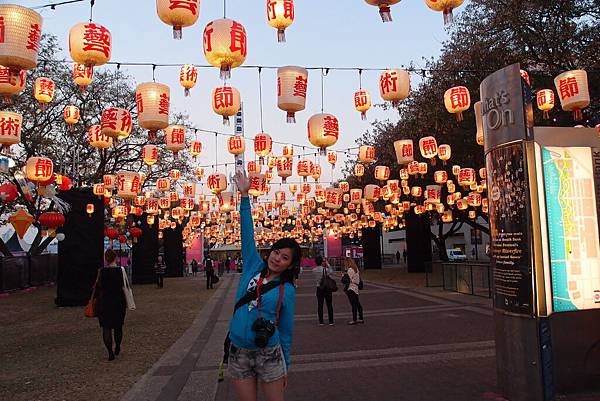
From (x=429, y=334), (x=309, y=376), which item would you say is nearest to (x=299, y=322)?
(x=429, y=334)

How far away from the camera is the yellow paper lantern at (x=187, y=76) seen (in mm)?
11562

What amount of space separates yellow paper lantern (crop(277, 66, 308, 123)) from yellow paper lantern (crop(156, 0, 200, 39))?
110 inches

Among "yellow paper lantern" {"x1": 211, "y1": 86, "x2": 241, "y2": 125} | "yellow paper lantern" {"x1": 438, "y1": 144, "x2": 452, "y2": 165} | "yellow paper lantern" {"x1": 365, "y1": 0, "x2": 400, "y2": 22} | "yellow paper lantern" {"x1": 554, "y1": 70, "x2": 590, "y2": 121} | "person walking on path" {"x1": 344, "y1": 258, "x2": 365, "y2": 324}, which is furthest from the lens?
"yellow paper lantern" {"x1": 438, "y1": 144, "x2": 452, "y2": 165}

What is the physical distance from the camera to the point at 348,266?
11594mm

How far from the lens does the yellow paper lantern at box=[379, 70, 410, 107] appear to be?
11.2 meters

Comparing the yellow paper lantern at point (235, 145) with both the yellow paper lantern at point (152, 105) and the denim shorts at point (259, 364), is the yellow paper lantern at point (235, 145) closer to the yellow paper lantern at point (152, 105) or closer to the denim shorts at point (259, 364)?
the yellow paper lantern at point (152, 105)

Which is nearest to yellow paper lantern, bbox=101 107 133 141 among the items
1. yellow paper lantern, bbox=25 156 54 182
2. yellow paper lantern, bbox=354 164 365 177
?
yellow paper lantern, bbox=25 156 54 182

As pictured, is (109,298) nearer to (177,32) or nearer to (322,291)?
(177,32)

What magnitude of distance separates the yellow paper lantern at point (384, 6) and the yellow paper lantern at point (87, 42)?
4840mm

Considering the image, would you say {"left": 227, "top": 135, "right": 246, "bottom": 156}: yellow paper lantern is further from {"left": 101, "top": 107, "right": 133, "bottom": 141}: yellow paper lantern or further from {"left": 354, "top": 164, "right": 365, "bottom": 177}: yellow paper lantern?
{"left": 354, "top": 164, "right": 365, "bottom": 177}: yellow paper lantern

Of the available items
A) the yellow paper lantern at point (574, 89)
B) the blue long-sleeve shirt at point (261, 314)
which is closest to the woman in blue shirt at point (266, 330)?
the blue long-sleeve shirt at point (261, 314)

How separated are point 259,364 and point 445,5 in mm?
6360

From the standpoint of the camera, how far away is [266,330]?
10.1 ft

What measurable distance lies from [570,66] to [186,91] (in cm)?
1165
